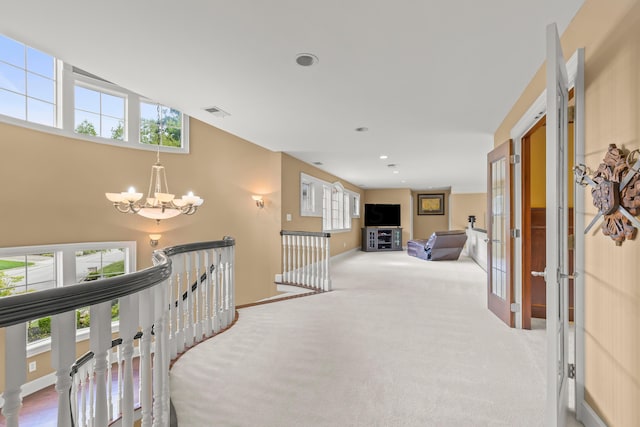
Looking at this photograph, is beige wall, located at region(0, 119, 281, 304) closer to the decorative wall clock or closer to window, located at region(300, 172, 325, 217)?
window, located at region(300, 172, 325, 217)

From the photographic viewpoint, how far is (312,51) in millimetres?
2291

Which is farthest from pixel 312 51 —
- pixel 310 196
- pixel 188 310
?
pixel 310 196

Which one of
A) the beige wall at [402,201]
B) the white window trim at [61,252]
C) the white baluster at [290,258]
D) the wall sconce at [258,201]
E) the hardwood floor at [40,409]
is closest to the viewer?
the hardwood floor at [40,409]

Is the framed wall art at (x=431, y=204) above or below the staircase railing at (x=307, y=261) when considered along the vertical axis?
above

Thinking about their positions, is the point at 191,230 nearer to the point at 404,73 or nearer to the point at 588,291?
the point at 404,73

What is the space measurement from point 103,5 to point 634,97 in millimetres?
2762

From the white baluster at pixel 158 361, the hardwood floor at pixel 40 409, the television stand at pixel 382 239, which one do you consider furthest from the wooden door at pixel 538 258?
the television stand at pixel 382 239

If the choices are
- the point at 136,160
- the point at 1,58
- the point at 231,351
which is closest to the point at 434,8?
the point at 231,351

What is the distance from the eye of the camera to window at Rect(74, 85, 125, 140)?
460 cm

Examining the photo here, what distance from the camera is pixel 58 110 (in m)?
4.34

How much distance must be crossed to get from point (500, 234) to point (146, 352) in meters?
3.78

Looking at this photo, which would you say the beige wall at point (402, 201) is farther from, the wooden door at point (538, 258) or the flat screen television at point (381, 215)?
the wooden door at point (538, 258)

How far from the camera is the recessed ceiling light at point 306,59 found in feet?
7.73

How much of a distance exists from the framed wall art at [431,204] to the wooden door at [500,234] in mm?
9329
